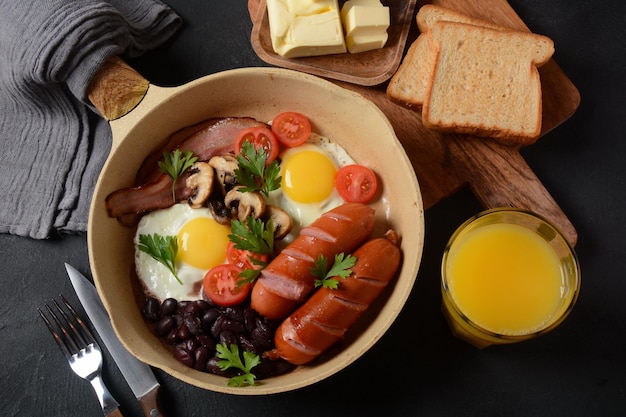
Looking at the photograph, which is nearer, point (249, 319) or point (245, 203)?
point (249, 319)

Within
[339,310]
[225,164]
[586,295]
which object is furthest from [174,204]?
[586,295]

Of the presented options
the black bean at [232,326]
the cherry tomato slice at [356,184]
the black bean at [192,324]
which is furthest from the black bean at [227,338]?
the cherry tomato slice at [356,184]

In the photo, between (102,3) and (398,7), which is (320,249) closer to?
(398,7)

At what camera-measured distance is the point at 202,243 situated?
127 inches

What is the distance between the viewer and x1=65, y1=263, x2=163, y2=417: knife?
3.35 meters

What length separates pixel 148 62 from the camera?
152 inches

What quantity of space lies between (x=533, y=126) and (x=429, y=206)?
2.60 feet

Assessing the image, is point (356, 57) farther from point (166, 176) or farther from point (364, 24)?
point (166, 176)

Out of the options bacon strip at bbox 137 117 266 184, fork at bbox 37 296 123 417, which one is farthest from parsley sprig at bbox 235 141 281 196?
fork at bbox 37 296 123 417

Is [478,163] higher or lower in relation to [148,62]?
lower

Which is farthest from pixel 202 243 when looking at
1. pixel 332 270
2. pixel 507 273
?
pixel 507 273

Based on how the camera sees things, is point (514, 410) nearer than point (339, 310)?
No

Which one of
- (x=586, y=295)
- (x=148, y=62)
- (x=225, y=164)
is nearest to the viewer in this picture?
(x=225, y=164)

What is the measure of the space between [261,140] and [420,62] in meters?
1.14
